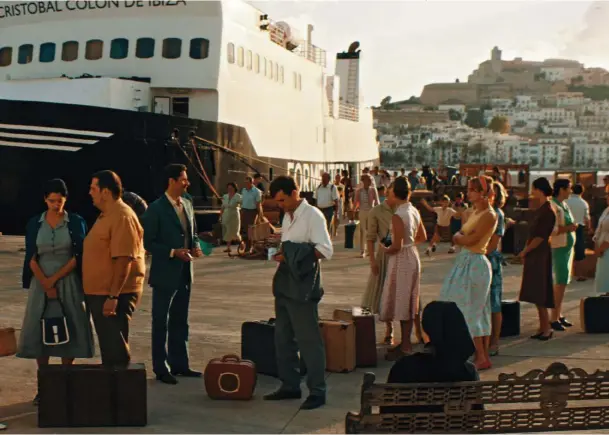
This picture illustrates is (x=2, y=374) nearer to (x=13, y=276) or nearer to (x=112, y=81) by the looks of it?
(x=13, y=276)

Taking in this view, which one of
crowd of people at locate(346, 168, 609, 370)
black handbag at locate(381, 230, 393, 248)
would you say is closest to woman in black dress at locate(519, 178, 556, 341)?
crowd of people at locate(346, 168, 609, 370)

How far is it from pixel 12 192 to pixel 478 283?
14.0 meters

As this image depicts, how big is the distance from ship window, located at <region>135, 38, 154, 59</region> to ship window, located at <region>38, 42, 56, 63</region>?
214cm

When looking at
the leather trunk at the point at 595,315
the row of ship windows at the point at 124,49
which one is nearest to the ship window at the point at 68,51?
the row of ship windows at the point at 124,49

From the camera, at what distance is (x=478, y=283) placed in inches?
343

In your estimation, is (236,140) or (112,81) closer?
(112,81)

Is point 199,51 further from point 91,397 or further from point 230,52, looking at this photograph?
point 91,397

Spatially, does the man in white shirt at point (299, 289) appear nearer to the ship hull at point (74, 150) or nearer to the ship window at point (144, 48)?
the ship hull at point (74, 150)

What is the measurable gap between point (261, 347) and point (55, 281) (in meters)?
1.95

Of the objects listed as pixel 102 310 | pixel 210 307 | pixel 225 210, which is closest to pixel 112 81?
pixel 225 210

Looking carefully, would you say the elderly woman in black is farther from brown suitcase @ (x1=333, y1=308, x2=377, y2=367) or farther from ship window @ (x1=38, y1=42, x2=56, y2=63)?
ship window @ (x1=38, y1=42, x2=56, y2=63)

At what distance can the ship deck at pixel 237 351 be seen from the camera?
278 inches

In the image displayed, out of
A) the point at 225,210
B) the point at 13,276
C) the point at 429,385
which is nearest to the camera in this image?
the point at 429,385

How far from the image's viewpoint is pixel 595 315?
10797 millimetres
